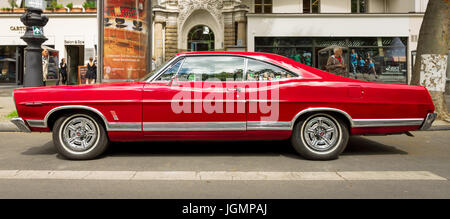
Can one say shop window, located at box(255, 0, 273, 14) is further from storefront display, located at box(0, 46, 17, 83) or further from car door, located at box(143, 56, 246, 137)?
car door, located at box(143, 56, 246, 137)

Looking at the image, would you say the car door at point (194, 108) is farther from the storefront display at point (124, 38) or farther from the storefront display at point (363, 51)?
the storefront display at point (363, 51)

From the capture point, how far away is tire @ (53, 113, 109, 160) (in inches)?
193

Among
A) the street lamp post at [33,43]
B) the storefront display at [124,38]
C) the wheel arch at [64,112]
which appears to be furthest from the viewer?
the storefront display at [124,38]

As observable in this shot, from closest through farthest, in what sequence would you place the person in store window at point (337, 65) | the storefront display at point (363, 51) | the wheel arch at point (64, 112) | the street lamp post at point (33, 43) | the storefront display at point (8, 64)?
the wheel arch at point (64, 112), the street lamp post at point (33, 43), the person in store window at point (337, 65), the storefront display at point (363, 51), the storefront display at point (8, 64)

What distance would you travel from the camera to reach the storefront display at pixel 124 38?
9.57 m

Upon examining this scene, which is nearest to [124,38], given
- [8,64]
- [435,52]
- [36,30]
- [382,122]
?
[36,30]

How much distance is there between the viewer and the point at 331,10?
20531mm

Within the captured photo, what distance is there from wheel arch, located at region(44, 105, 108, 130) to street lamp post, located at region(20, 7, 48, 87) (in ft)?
16.5

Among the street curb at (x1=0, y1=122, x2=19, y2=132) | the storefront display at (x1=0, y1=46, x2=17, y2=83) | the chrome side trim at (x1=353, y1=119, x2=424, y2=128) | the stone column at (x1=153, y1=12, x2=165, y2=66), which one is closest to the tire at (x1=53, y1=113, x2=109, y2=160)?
the chrome side trim at (x1=353, y1=119, x2=424, y2=128)

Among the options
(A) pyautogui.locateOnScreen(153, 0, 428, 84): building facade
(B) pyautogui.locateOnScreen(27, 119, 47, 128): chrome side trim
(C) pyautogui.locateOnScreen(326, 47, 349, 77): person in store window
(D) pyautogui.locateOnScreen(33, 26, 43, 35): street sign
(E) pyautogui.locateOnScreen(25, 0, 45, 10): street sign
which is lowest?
(B) pyautogui.locateOnScreen(27, 119, 47, 128): chrome side trim

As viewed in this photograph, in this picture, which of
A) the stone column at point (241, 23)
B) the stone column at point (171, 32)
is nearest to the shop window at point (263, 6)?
the stone column at point (241, 23)

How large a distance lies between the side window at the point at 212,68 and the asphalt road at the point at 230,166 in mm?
1128

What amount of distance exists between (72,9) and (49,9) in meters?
1.45

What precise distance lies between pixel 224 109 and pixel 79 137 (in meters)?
2.01
